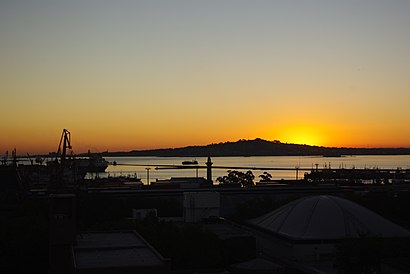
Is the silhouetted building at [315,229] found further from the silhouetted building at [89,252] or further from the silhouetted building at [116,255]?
the silhouetted building at [89,252]

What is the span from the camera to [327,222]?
56.0ft

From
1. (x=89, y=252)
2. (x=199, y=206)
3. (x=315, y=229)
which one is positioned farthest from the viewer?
(x=199, y=206)

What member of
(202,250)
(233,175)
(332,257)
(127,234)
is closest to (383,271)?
(332,257)

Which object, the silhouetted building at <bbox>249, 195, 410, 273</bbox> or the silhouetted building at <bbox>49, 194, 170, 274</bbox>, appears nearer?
the silhouetted building at <bbox>49, 194, 170, 274</bbox>

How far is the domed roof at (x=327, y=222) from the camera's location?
16547 mm

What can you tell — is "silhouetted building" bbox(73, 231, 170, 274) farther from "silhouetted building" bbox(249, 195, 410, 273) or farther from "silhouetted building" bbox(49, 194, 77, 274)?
"silhouetted building" bbox(249, 195, 410, 273)

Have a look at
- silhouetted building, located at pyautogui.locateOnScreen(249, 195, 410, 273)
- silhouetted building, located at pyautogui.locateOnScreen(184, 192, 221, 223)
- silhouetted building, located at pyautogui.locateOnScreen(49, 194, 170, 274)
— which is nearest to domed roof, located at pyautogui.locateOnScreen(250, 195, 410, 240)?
silhouetted building, located at pyautogui.locateOnScreen(249, 195, 410, 273)

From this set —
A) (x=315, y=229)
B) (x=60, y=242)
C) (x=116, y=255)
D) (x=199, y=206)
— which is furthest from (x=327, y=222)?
(x=60, y=242)

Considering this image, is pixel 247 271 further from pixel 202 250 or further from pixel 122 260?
pixel 122 260

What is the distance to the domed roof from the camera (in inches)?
651

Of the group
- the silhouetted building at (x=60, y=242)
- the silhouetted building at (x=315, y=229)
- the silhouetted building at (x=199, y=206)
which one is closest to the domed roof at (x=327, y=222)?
the silhouetted building at (x=315, y=229)

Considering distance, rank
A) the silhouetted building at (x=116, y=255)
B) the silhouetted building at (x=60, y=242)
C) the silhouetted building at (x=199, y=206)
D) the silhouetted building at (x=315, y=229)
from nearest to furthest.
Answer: the silhouetted building at (x=116, y=255) < the silhouetted building at (x=60, y=242) < the silhouetted building at (x=315, y=229) < the silhouetted building at (x=199, y=206)

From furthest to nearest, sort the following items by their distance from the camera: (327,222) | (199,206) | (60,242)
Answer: (199,206)
(327,222)
(60,242)

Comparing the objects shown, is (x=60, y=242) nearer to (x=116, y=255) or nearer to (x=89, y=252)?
(x=89, y=252)
